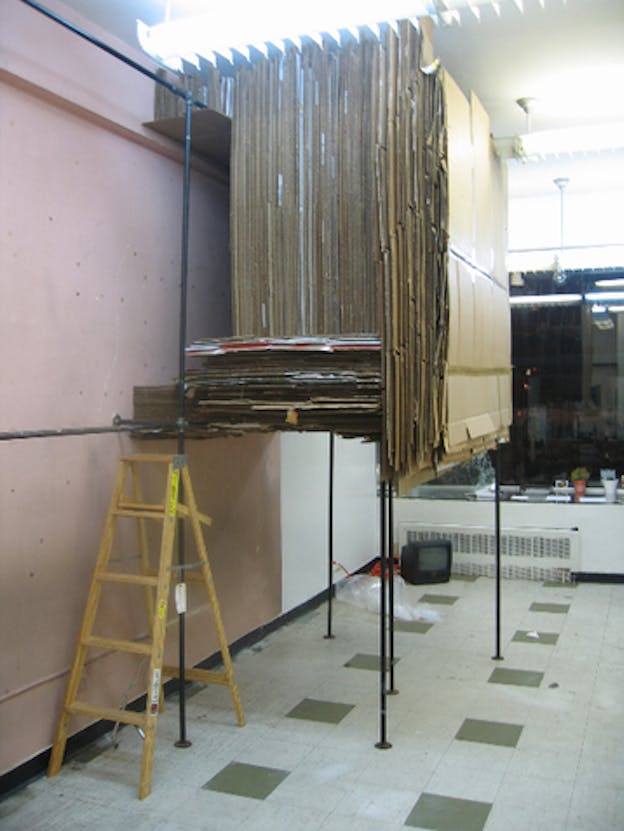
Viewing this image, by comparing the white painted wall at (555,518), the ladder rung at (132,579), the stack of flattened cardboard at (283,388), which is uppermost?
the stack of flattened cardboard at (283,388)

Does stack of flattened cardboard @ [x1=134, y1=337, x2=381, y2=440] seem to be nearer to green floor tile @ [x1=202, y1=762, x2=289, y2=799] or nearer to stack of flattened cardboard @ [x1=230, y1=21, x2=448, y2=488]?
stack of flattened cardboard @ [x1=230, y1=21, x2=448, y2=488]

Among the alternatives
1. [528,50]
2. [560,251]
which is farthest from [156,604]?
[560,251]

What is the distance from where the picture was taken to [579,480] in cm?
656

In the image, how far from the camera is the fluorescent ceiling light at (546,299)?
Answer: 6.86 m

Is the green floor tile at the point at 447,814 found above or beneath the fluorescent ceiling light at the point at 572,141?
beneath

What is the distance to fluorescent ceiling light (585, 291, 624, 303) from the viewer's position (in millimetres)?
6754

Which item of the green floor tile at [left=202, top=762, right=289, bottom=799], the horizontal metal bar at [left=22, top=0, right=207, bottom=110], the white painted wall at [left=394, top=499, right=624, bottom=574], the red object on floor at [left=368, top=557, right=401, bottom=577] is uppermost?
the horizontal metal bar at [left=22, top=0, right=207, bottom=110]

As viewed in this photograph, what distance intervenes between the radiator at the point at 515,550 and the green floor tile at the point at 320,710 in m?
2.81

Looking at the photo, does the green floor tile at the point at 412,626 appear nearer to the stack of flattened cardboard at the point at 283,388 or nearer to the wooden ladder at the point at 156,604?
the wooden ladder at the point at 156,604

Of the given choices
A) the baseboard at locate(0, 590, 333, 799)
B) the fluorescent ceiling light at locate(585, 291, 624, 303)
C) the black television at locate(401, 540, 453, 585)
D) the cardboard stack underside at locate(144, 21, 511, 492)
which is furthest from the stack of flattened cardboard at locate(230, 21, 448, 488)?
the fluorescent ceiling light at locate(585, 291, 624, 303)

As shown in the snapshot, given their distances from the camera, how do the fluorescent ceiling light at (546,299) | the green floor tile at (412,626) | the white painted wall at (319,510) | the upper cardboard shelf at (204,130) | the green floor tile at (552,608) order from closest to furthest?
the upper cardboard shelf at (204,130) → the green floor tile at (412,626) → the white painted wall at (319,510) → the green floor tile at (552,608) → the fluorescent ceiling light at (546,299)

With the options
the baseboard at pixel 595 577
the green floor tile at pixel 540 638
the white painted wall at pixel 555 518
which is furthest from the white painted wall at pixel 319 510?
the baseboard at pixel 595 577

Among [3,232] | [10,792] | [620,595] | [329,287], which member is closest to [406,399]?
[329,287]

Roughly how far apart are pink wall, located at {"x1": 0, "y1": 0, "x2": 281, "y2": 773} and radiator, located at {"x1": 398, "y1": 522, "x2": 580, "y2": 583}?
2935 millimetres
